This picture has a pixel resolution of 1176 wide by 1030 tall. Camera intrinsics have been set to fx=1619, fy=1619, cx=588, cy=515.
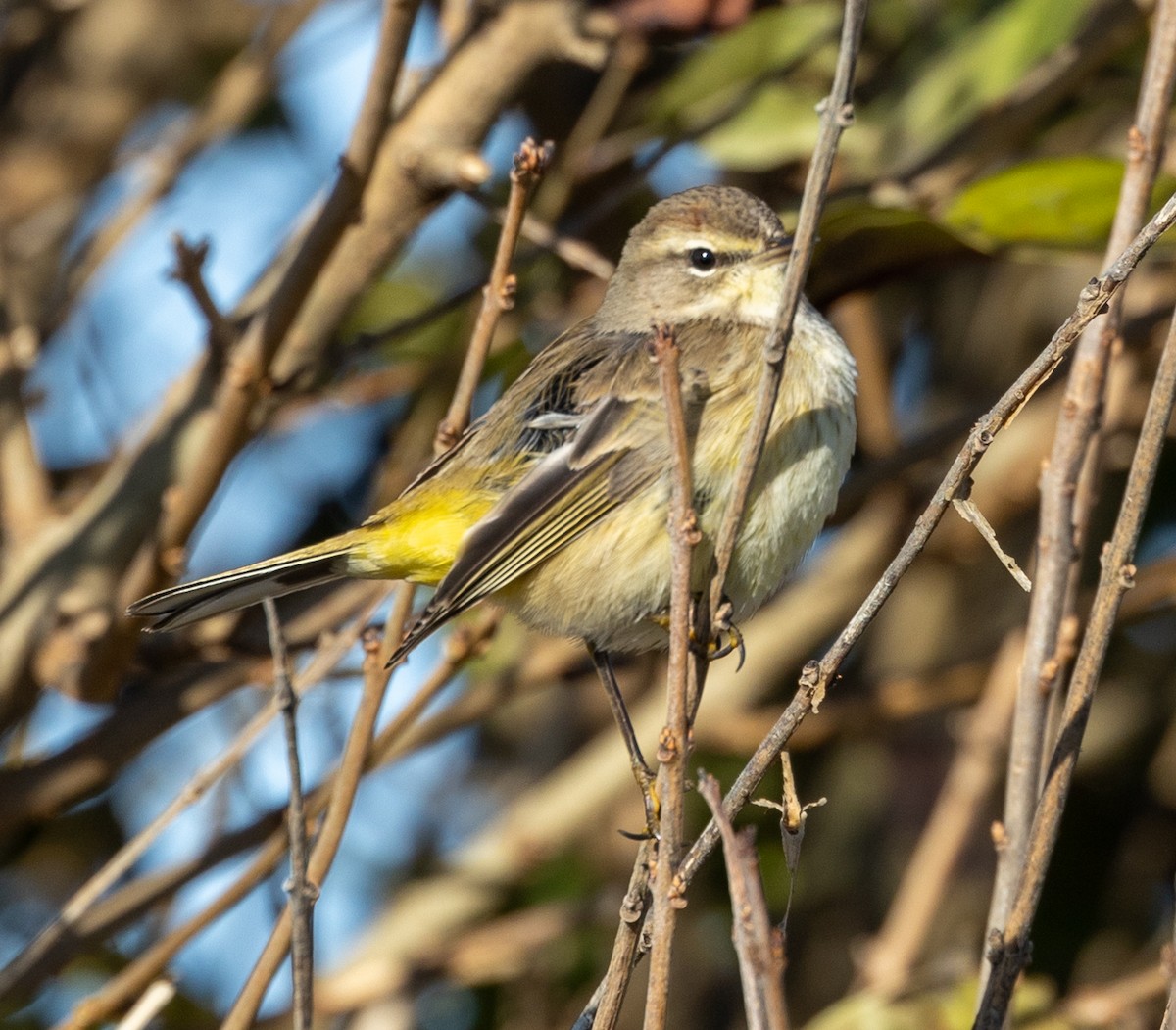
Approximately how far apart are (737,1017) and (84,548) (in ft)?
8.82

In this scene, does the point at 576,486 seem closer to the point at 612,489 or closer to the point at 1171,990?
the point at 612,489

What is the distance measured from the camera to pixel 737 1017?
5258 millimetres

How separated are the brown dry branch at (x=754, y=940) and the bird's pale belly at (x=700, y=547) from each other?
52.4 inches

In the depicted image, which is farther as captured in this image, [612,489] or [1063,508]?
[612,489]

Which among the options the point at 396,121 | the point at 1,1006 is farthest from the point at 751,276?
the point at 1,1006

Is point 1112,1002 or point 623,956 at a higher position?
point 1112,1002

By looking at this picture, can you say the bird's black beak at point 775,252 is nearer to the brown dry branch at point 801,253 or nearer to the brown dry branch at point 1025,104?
the brown dry branch at point 1025,104

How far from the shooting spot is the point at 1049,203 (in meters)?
3.66

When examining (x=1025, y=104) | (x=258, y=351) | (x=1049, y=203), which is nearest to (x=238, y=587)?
(x=258, y=351)

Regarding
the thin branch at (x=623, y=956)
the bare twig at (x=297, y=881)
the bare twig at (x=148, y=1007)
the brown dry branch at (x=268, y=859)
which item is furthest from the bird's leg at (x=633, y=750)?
the bare twig at (x=297, y=881)

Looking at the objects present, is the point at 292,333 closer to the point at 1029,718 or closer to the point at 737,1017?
the point at 1029,718

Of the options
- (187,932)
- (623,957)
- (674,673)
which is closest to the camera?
(674,673)

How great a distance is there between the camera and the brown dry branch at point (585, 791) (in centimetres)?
470

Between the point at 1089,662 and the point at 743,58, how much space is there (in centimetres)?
270
